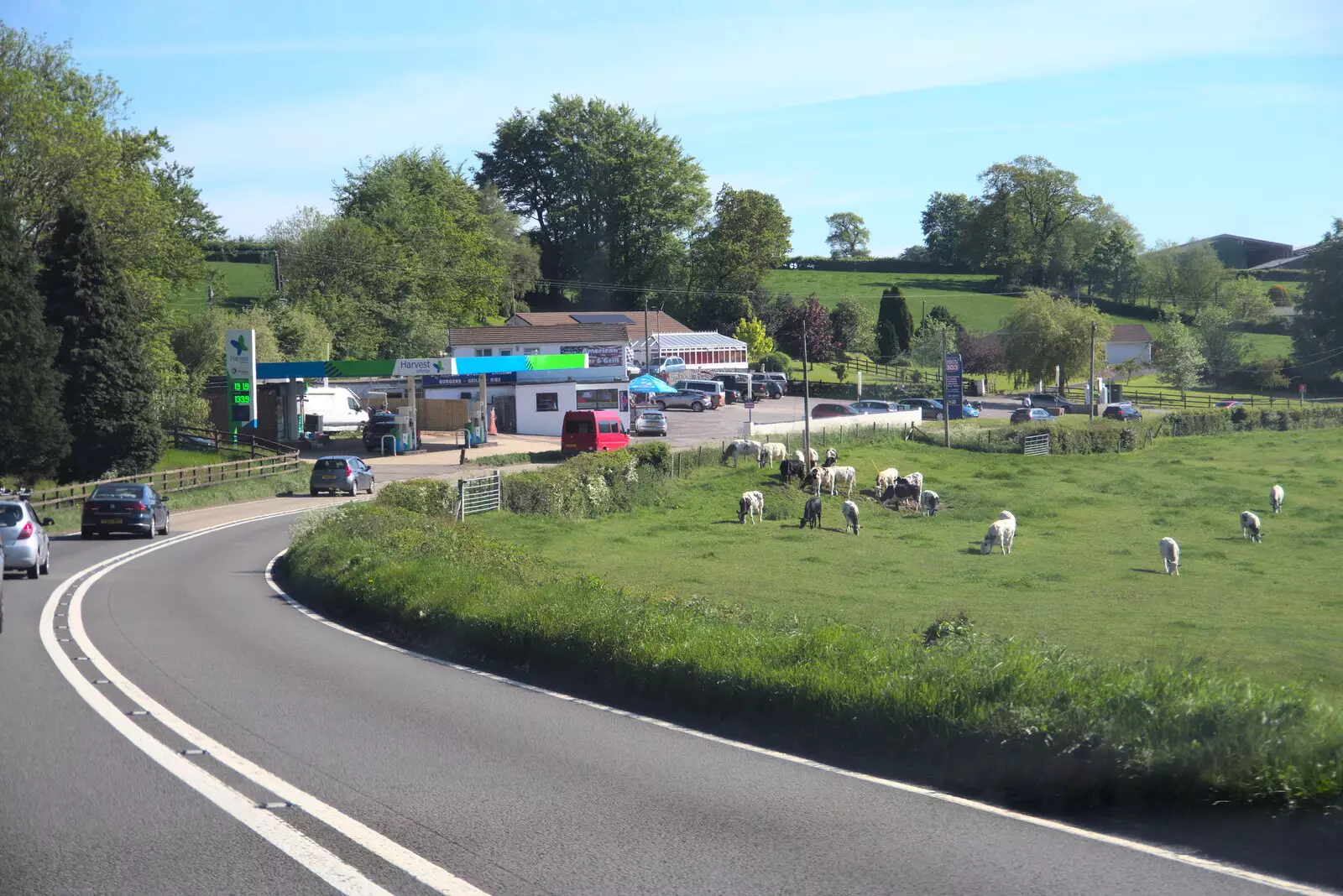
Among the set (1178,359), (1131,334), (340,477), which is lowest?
(340,477)

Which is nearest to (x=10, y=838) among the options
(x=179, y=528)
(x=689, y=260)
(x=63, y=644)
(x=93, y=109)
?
(x=63, y=644)

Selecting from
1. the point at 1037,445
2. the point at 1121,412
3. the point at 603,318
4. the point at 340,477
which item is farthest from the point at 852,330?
the point at 340,477

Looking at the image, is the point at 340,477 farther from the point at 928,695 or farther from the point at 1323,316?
the point at 1323,316

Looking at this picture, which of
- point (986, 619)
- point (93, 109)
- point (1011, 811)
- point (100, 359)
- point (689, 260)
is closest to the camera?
A: point (1011, 811)

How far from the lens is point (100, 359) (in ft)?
164

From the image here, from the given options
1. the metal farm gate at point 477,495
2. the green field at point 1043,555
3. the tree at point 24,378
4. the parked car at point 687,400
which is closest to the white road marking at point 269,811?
the green field at point 1043,555

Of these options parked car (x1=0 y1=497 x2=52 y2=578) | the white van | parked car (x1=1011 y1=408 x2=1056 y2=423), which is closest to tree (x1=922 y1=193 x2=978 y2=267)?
parked car (x1=1011 y1=408 x2=1056 y2=423)

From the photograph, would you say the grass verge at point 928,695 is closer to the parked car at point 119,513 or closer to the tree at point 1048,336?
the parked car at point 119,513

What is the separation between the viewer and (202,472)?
160ft

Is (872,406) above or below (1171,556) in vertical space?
above

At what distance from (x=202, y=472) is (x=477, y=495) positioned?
17.3 meters

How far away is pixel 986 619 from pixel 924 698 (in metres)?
13.0

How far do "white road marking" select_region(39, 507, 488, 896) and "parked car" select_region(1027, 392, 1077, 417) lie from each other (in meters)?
77.4

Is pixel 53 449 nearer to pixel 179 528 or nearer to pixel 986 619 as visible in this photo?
pixel 179 528
